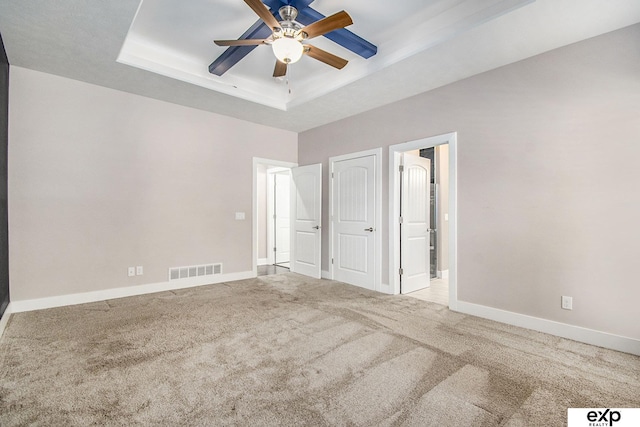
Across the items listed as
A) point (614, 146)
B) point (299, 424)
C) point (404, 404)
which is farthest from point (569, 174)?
point (299, 424)

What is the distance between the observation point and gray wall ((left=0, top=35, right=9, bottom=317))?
9.75 feet

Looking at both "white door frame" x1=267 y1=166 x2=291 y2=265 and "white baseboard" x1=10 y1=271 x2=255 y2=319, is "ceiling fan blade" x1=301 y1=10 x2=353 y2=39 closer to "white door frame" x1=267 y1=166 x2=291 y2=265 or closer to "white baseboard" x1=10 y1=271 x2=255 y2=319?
"white baseboard" x1=10 y1=271 x2=255 y2=319

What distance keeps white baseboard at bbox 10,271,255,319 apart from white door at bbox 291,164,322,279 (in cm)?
111

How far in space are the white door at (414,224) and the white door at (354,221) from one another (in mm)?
464

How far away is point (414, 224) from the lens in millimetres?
4551

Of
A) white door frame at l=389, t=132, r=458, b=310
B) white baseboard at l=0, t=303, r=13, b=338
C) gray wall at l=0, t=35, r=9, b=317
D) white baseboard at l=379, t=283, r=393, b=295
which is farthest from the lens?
white baseboard at l=379, t=283, r=393, b=295

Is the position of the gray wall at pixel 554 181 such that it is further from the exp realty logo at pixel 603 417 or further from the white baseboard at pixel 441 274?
the white baseboard at pixel 441 274

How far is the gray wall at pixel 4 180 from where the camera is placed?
2.97m

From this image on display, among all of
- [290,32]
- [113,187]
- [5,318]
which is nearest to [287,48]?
[290,32]

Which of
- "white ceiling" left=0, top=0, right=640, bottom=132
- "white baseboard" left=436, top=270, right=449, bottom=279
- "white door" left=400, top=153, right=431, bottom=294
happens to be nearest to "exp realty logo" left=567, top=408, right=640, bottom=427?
"white door" left=400, top=153, right=431, bottom=294

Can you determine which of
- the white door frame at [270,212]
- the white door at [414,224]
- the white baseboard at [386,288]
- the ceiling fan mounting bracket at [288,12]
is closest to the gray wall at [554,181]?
the white door at [414,224]

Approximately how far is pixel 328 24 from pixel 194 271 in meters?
3.93

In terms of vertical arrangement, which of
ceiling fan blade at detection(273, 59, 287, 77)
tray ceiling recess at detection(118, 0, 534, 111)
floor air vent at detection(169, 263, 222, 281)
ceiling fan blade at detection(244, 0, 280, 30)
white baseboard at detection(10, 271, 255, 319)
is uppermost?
tray ceiling recess at detection(118, 0, 534, 111)

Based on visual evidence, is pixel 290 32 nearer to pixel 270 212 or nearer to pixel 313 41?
pixel 313 41
